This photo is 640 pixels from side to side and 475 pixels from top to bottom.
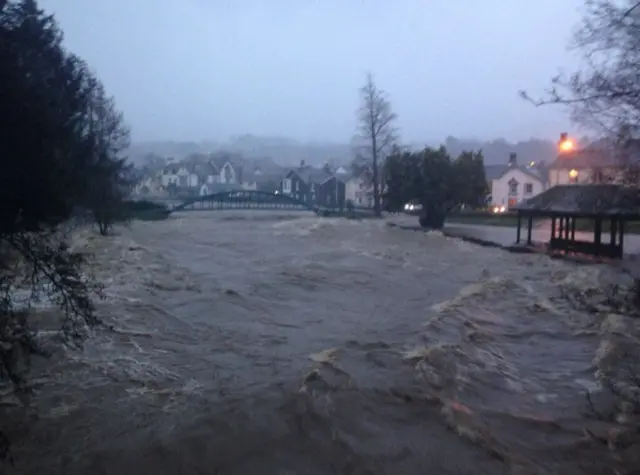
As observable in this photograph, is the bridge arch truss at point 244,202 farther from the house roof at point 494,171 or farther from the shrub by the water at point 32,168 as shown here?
the shrub by the water at point 32,168

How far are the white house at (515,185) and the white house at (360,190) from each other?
9365mm

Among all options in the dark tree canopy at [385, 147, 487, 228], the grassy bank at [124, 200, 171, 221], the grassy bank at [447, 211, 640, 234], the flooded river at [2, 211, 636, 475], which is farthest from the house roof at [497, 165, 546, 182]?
the flooded river at [2, 211, 636, 475]

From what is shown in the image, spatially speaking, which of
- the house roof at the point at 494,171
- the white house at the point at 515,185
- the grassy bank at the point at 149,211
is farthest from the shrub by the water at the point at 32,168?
the house roof at the point at 494,171

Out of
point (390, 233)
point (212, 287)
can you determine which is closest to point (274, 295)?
point (212, 287)

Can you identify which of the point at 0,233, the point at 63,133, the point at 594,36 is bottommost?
the point at 0,233

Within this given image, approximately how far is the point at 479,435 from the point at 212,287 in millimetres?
9248

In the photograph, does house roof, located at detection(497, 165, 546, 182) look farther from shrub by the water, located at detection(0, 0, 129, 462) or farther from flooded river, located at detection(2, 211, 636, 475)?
shrub by the water, located at detection(0, 0, 129, 462)

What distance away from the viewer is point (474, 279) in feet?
54.7

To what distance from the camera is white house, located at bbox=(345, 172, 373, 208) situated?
45.7 metres

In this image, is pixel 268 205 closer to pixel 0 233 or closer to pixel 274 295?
pixel 274 295

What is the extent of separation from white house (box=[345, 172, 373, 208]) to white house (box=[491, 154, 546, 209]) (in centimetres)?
937

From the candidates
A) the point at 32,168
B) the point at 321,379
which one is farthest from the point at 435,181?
the point at 32,168

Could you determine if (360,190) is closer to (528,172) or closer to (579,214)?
(528,172)

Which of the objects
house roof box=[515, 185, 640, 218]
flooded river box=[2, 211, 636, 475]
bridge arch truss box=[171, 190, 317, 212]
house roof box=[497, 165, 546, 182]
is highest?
house roof box=[497, 165, 546, 182]
